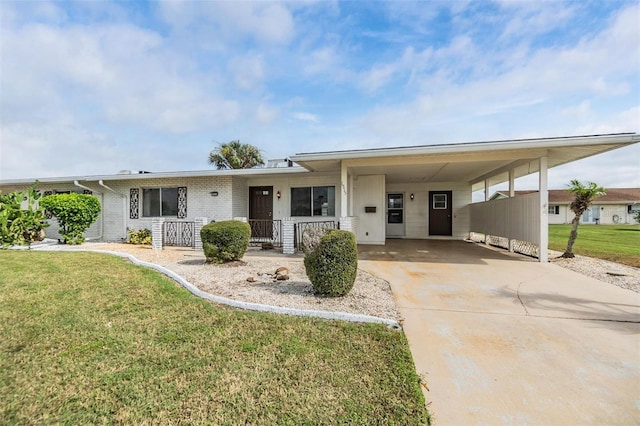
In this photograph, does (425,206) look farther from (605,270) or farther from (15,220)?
(15,220)

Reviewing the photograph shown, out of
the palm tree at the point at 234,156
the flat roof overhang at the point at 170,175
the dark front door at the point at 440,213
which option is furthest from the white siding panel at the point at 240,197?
the palm tree at the point at 234,156

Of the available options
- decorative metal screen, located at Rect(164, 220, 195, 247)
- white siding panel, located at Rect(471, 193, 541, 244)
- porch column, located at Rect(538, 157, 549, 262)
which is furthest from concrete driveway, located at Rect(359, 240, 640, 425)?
decorative metal screen, located at Rect(164, 220, 195, 247)

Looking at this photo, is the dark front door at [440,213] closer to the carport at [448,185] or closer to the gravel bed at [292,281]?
the carport at [448,185]

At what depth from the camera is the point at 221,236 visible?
642cm

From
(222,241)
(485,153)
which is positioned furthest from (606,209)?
(222,241)

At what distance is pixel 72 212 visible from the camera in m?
9.67

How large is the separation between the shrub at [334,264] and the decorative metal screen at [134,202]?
10.5 m

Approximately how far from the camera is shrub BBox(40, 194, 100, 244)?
955 centimetres

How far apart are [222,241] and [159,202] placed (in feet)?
21.6

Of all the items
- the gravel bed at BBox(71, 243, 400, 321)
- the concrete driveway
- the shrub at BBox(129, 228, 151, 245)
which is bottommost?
the concrete driveway

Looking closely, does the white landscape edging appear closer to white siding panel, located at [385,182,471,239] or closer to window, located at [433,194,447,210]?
white siding panel, located at [385,182,471,239]

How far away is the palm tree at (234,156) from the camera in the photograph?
21.9 meters

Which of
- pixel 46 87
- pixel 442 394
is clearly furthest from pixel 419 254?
pixel 46 87

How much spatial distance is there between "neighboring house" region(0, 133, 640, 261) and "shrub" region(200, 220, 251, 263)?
2.11m
